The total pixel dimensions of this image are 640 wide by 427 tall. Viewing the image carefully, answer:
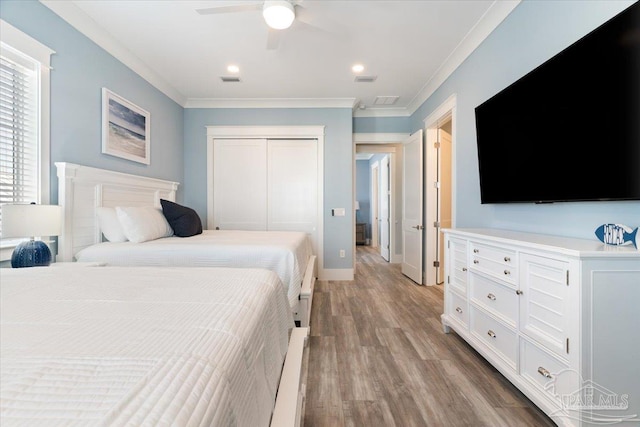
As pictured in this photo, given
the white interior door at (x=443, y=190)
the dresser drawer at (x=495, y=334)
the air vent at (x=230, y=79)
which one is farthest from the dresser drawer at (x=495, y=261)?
the air vent at (x=230, y=79)

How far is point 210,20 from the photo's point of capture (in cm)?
242

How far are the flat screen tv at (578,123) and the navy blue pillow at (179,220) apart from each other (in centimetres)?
286

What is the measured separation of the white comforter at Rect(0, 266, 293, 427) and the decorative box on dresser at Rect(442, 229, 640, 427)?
51.1 inches

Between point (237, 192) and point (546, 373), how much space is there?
3912mm

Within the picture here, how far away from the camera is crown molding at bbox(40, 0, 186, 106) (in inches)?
86.0

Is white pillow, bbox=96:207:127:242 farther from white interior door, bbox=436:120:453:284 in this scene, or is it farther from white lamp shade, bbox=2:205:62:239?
white interior door, bbox=436:120:453:284

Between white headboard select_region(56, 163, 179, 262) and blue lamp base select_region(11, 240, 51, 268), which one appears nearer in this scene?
blue lamp base select_region(11, 240, 51, 268)

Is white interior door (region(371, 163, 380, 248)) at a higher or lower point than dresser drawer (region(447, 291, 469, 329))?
higher

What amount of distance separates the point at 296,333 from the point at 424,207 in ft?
9.91

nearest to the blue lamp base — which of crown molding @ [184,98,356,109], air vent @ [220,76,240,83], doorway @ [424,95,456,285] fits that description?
air vent @ [220,76,240,83]

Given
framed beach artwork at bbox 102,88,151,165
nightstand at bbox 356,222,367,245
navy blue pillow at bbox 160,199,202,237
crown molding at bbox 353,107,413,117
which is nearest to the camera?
framed beach artwork at bbox 102,88,151,165

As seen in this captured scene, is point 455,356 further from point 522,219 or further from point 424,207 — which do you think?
point 424,207

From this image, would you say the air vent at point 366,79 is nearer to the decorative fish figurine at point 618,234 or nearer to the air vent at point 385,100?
the air vent at point 385,100

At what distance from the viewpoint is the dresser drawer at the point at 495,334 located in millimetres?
1623
